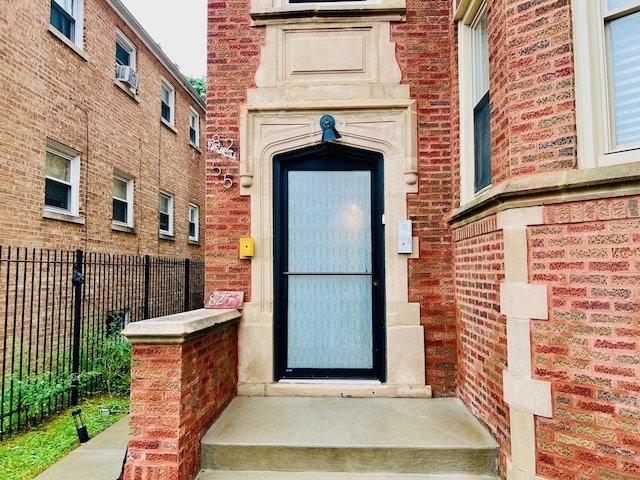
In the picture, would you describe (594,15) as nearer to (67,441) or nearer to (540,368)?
(540,368)

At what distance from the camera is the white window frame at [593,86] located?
2.53 m

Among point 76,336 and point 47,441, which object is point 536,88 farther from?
point 76,336

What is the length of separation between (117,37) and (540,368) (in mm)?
9619

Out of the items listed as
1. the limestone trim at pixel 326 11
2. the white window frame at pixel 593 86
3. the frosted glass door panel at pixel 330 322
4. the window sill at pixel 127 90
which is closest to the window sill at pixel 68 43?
the window sill at pixel 127 90

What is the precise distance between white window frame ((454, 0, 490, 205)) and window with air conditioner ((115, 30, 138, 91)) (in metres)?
6.99

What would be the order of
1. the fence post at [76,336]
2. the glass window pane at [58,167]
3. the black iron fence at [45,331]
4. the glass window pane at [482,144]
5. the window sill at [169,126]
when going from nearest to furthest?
the glass window pane at [482,144] → the black iron fence at [45,331] → the fence post at [76,336] → the glass window pane at [58,167] → the window sill at [169,126]

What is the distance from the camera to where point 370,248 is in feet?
14.0

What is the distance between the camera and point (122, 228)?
8102 mm

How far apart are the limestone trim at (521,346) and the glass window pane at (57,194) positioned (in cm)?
674

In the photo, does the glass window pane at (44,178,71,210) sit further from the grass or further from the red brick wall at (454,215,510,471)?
the red brick wall at (454,215,510,471)

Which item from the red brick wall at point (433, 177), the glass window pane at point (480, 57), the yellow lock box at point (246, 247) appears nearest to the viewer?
the glass window pane at point (480, 57)

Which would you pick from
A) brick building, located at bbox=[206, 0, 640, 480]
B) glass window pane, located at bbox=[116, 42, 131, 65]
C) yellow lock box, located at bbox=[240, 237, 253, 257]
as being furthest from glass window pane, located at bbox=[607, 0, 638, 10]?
glass window pane, located at bbox=[116, 42, 131, 65]

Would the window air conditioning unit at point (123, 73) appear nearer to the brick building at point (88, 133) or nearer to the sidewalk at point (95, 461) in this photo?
the brick building at point (88, 133)

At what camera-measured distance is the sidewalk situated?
9.89ft
